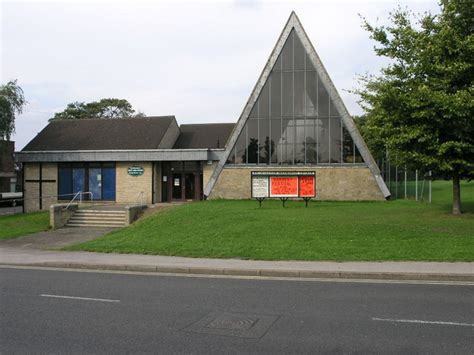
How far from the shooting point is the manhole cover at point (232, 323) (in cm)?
682

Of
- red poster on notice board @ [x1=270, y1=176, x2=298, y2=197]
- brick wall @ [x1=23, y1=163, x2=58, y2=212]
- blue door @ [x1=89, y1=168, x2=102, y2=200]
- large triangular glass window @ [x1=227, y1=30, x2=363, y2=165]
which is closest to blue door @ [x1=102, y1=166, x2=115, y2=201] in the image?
blue door @ [x1=89, y1=168, x2=102, y2=200]

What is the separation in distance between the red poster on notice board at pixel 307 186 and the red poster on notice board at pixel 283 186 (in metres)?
0.44

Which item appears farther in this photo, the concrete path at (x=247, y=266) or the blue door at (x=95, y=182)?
the blue door at (x=95, y=182)

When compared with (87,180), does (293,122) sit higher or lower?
higher

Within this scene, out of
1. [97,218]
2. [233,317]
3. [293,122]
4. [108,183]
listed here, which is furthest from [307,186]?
[233,317]

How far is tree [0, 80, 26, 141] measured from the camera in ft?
101

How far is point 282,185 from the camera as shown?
2366 centimetres

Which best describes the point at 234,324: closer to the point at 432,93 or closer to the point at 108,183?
the point at 432,93

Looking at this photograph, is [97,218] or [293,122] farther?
[293,122]

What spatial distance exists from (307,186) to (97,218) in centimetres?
1137

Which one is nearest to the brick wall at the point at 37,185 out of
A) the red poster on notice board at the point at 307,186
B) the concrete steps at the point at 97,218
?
the concrete steps at the point at 97,218

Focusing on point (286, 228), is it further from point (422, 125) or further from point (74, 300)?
point (74, 300)

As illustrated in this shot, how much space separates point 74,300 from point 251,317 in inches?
134

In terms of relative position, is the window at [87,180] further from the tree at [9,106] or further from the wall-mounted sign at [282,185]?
the wall-mounted sign at [282,185]
